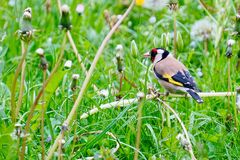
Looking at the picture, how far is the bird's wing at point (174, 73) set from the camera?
3941mm

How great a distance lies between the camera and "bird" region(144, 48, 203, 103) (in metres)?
3.90

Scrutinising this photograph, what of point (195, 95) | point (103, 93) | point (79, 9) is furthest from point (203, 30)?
point (195, 95)

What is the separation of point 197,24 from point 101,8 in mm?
1050

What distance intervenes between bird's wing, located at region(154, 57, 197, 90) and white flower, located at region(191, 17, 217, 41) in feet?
3.93

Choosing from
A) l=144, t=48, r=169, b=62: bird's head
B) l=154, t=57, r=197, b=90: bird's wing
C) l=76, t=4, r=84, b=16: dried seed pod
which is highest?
l=76, t=4, r=84, b=16: dried seed pod

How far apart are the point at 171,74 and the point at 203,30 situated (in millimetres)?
1423

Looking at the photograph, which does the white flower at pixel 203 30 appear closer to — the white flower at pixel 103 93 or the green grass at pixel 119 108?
the green grass at pixel 119 108

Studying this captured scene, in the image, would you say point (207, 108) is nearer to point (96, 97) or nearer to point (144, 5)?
point (96, 97)

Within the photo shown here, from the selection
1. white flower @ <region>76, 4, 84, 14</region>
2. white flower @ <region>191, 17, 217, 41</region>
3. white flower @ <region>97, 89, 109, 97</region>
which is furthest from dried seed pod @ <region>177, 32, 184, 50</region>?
white flower @ <region>76, 4, 84, 14</region>

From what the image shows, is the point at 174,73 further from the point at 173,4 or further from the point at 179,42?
the point at 173,4

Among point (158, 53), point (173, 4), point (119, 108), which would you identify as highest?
point (173, 4)

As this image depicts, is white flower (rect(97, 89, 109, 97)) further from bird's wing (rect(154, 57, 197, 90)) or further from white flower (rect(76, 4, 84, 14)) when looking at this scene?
white flower (rect(76, 4, 84, 14))

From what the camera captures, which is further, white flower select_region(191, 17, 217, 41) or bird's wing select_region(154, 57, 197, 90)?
white flower select_region(191, 17, 217, 41)

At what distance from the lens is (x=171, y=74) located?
13.3 feet
